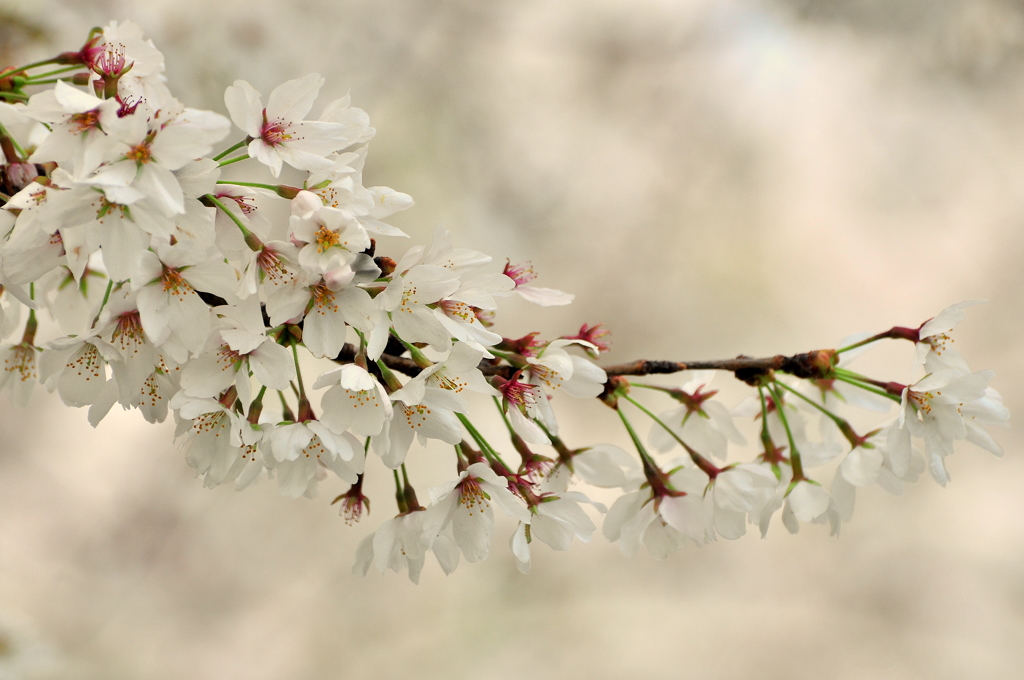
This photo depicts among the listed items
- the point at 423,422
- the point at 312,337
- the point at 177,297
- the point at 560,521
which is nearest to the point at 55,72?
the point at 177,297

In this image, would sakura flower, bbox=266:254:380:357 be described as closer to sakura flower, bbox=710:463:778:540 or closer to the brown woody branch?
the brown woody branch

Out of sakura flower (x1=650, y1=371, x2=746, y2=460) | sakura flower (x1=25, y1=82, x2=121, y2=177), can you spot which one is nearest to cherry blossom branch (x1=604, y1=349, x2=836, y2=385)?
sakura flower (x1=650, y1=371, x2=746, y2=460)

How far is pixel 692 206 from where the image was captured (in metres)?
1.48

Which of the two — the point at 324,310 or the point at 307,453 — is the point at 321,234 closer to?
the point at 324,310

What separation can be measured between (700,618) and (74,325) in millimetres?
1308

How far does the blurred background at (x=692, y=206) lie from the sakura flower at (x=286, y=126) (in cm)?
90

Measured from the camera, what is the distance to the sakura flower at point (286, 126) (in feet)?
1.80

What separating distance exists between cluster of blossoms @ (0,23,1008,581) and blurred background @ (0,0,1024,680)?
761mm

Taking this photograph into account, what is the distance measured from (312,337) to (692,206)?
1.17 m

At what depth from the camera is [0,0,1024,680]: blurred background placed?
1.37 m

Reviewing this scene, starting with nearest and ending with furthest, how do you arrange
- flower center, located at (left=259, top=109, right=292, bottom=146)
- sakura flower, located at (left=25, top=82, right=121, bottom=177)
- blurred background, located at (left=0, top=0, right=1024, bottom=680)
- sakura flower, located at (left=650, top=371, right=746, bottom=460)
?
sakura flower, located at (left=25, top=82, right=121, bottom=177), flower center, located at (left=259, top=109, right=292, bottom=146), sakura flower, located at (left=650, top=371, right=746, bottom=460), blurred background, located at (left=0, top=0, right=1024, bottom=680)

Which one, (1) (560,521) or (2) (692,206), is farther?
(2) (692,206)

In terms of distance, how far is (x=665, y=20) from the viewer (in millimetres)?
1484

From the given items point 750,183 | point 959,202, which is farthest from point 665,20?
point 959,202
